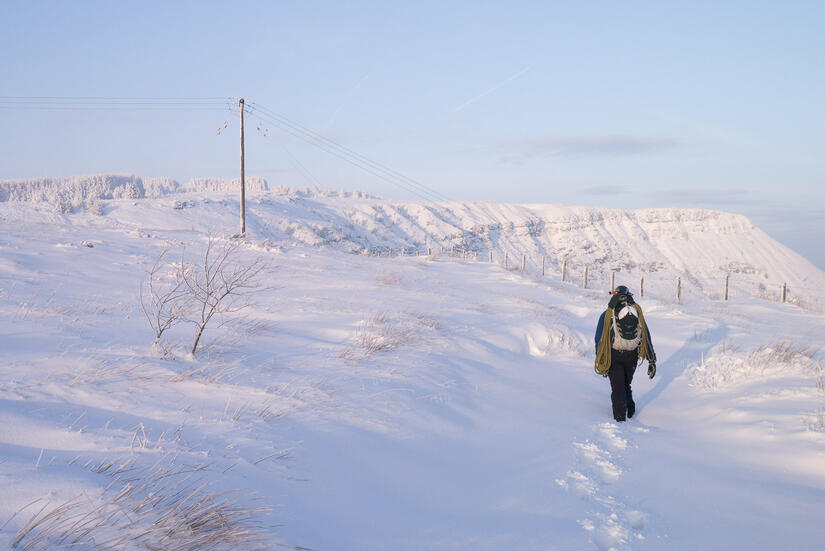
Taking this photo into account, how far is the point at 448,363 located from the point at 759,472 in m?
3.94

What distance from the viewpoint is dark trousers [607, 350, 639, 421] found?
19.4ft

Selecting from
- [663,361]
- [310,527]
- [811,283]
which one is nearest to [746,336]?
[663,361]

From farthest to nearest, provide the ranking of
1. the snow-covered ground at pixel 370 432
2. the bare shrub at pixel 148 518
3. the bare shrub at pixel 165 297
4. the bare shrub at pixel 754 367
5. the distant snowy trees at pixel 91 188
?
1. the distant snowy trees at pixel 91 188
2. the bare shrub at pixel 754 367
3. the bare shrub at pixel 165 297
4. the snow-covered ground at pixel 370 432
5. the bare shrub at pixel 148 518

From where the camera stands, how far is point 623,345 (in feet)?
19.8

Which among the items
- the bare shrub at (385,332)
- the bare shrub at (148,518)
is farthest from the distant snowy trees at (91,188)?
the bare shrub at (148,518)

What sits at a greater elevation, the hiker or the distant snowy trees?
the distant snowy trees

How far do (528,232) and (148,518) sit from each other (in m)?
77.6

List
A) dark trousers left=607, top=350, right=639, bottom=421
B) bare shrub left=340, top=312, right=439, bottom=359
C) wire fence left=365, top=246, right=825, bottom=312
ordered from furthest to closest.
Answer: wire fence left=365, top=246, right=825, bottom=312
bare shrub left=340, top=312, right=439, bottom=359
dark trousers left=607, top=350, right=639, bottom=421

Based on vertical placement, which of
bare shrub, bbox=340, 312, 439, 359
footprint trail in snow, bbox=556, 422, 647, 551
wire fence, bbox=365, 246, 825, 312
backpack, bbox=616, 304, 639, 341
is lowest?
wire fence, bbox=365, 246, 825, 312

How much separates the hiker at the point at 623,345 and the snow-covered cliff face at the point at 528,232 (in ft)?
120

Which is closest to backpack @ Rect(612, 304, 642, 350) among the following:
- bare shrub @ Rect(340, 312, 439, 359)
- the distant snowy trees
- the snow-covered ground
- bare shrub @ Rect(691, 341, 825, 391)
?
the snow-covered ground

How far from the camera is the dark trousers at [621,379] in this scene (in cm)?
591

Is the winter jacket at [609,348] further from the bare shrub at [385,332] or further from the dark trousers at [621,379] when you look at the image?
the bare shrub at [385,332]

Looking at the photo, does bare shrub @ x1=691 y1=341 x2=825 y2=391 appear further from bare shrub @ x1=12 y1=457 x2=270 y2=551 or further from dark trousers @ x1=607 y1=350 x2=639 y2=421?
bare shrub @ x1=12 y1=457 x2=270 y2=551
